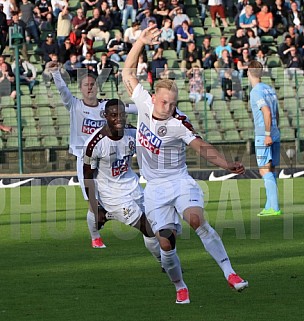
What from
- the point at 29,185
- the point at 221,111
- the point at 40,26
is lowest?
the point at 29,185

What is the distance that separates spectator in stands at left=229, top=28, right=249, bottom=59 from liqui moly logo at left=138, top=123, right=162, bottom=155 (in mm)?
17963

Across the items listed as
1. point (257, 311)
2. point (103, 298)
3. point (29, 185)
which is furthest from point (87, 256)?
point (29, 185)

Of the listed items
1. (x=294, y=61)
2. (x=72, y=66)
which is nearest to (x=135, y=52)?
(x=72, y=66)

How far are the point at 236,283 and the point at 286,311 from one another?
2.04ft

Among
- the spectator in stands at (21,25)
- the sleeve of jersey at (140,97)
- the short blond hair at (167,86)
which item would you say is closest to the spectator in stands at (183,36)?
the spectator in stands at (21,25)

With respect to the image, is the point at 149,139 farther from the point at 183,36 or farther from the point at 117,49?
the point at 183,36

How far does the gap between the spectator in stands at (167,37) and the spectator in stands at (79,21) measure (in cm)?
209

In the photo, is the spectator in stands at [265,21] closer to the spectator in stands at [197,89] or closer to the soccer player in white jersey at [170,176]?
the spectator in stands at [197,89]

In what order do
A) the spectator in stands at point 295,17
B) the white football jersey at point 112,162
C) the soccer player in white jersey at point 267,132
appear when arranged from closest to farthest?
1. the white football jersey at point 112,162
2. the soccer player in white jersey at point 267,132
3. the spectator in stands at point 295,17

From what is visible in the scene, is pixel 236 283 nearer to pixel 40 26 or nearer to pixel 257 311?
pixel 257 311

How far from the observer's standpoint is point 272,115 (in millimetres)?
15922

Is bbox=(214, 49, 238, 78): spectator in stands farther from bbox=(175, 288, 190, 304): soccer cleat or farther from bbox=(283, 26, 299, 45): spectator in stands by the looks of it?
bbox=(175, 288, 190, 304): soccer cleat

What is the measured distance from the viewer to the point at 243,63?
1064 inches

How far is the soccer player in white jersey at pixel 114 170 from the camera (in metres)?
11.6
